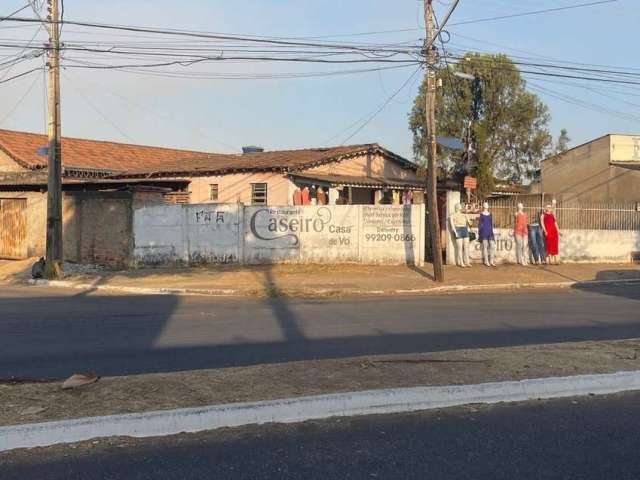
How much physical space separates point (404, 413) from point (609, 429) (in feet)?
5.21

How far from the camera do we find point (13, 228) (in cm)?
2486

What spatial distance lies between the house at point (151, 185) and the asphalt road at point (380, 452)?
17.3 meters

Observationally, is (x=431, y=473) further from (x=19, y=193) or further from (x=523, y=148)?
(x=523, y=148)

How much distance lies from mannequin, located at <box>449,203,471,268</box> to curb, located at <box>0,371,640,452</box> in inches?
577

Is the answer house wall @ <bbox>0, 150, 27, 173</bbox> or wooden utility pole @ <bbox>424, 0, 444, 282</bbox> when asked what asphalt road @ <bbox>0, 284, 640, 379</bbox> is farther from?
house wall @ <bbox>0, 150, 27, 173</bbox>

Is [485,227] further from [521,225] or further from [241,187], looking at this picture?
[241,187]

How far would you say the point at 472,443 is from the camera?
5023mm

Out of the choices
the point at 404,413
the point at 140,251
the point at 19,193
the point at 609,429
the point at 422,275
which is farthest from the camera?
the point at 19,193

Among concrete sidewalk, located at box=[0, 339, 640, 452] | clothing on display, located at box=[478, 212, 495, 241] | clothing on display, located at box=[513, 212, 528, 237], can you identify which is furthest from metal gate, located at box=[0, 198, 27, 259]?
concrete sidewalk, located at box=[0, 339, 640, 452]

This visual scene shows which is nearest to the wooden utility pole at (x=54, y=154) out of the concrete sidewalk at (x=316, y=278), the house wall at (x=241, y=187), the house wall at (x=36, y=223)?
the concrete sidewalk at (x=316, y=278)

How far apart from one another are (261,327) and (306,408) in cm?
536

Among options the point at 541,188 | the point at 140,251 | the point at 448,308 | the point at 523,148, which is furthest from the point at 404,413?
the point at 541,188

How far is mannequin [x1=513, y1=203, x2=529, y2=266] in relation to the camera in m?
22.0

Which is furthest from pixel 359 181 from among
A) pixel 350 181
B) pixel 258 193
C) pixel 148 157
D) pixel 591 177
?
pixel 591 177
